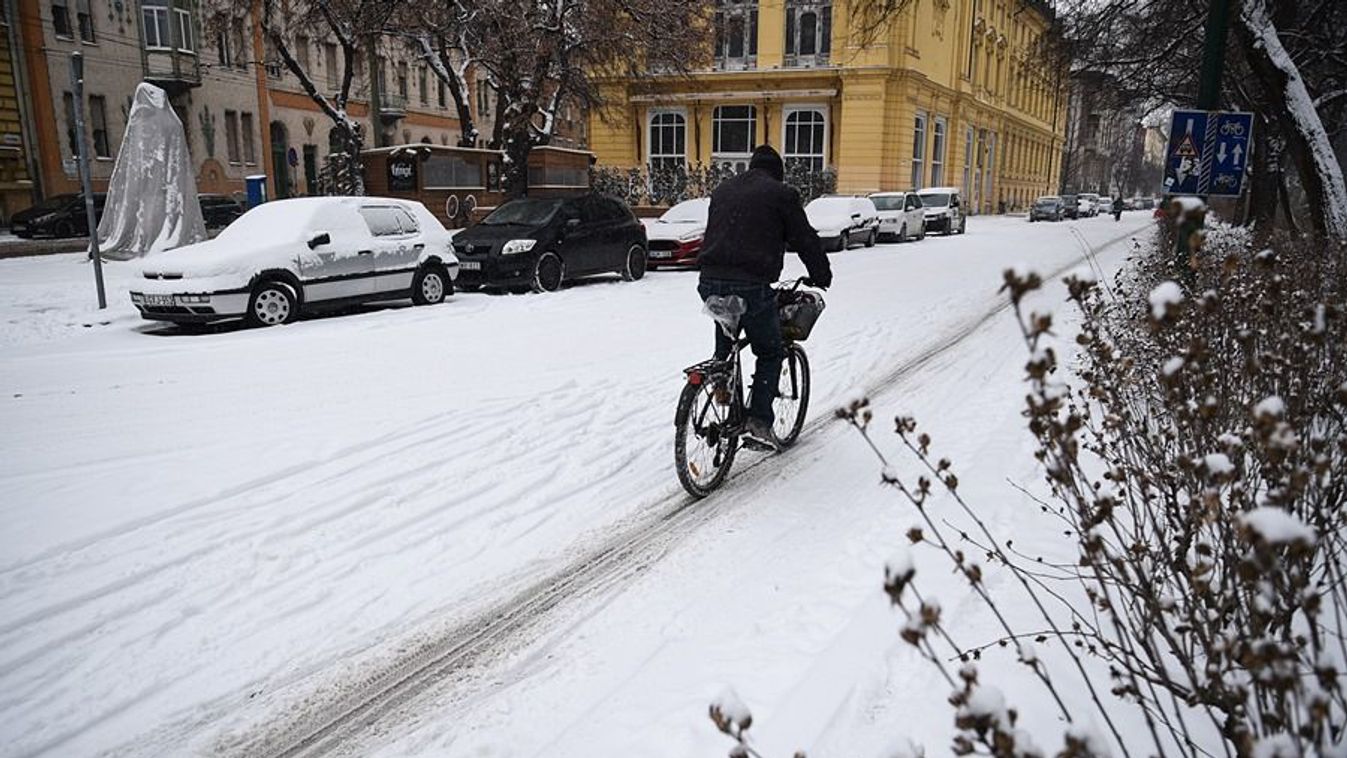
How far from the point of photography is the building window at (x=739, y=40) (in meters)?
42.4

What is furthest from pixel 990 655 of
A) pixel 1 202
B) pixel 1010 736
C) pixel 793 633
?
pixel 1 202

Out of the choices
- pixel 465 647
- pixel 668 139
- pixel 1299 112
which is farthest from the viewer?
pixel 668 139

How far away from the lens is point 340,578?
4355 mm

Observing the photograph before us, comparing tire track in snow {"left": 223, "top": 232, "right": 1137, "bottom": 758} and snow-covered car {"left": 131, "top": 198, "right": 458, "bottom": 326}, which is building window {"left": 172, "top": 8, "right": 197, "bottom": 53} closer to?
snow-covered car {"left": 131, "top": 198, "right": 458, "bottom": 326}

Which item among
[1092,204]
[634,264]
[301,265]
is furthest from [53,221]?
[1092,204]

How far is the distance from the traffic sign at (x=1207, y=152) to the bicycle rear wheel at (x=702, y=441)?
601cm

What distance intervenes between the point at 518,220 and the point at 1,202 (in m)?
25.4

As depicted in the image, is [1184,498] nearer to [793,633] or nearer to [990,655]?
[990,655]

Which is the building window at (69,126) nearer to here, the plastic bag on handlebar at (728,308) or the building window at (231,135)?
the building window at (231,135)

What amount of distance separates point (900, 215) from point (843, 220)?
534cm

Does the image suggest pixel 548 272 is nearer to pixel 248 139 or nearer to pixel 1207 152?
pixel 1207 152

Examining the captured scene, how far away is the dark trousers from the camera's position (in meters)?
5.51

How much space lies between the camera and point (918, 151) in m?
45.8

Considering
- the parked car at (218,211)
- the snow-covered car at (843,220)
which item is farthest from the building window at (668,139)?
the parked car at (218,211)
